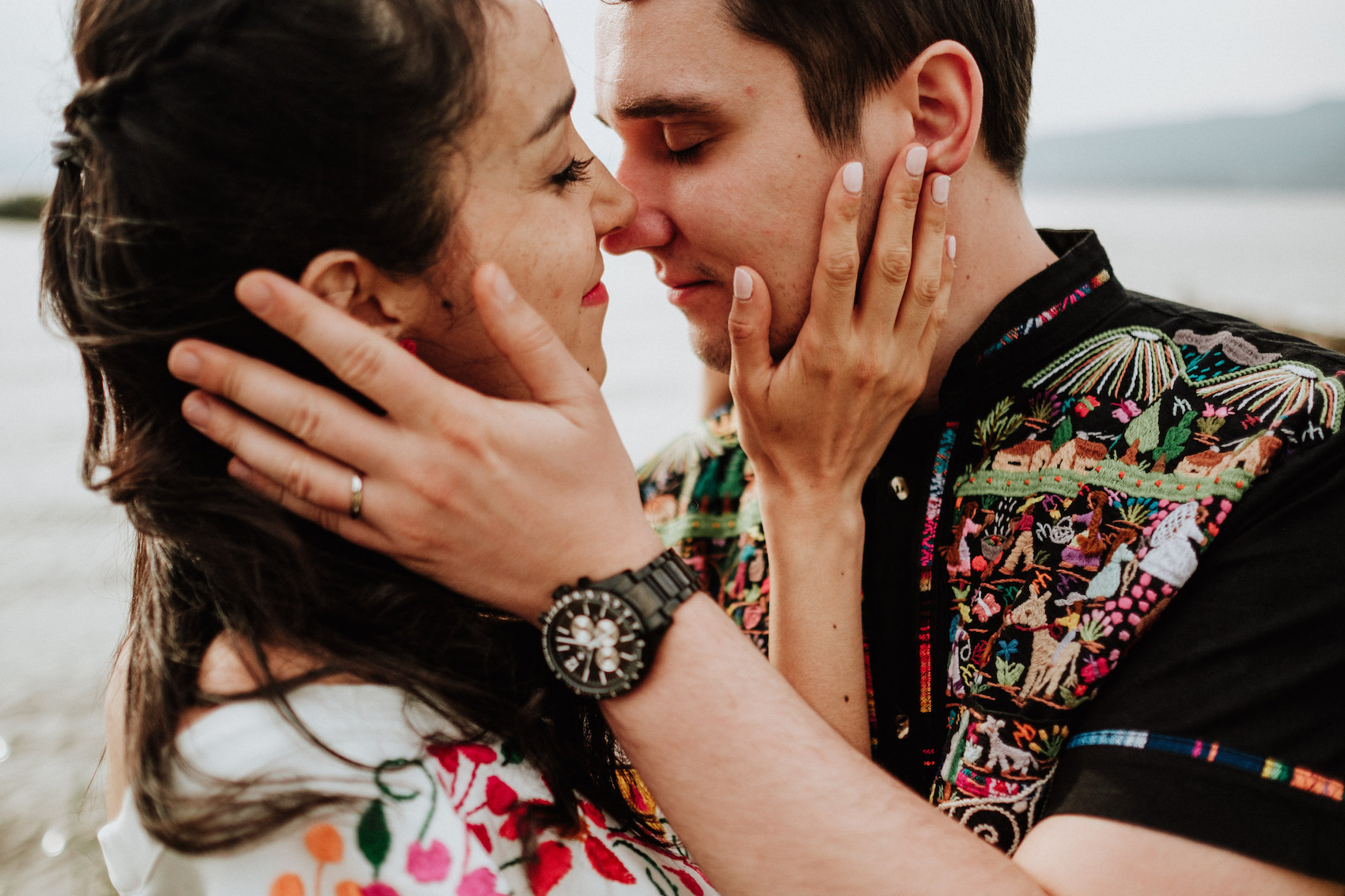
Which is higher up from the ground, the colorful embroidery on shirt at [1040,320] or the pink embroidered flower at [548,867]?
the colorful embroidery on shirt at [1040,320]

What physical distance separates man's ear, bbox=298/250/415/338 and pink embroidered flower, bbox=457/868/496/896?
0.86m

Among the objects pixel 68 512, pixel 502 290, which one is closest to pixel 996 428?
pixel 502 290

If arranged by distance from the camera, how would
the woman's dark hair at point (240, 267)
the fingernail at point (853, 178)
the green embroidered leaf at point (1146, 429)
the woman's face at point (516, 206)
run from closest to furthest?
the woman's dark hair at point (240, 267) < the woman's face at point (516, 206) < the green embroidered leaf at point (1146, 429) < the fingernail at point (853, 178)

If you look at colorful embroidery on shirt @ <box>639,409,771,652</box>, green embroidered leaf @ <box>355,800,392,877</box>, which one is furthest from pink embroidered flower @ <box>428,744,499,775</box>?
colorful embroidery on shirt @ <box>639,409,771,652</box>

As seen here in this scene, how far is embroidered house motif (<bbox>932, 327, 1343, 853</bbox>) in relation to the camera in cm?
157

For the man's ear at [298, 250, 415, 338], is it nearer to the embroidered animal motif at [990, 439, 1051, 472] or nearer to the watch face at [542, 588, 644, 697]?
the watch face at [542, 588, 644, 697]

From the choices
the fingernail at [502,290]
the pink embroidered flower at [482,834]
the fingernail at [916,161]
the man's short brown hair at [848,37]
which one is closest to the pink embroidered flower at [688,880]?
the pink embroidered flower at [482,834]

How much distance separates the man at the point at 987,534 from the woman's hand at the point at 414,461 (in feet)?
0.04

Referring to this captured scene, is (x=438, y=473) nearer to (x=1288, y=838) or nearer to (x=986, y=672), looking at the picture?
(x=986, y=672)

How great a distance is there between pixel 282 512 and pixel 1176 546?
5.01 feet

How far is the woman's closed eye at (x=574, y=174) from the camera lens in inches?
63.5

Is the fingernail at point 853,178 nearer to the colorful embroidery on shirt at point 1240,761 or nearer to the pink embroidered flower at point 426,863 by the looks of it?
the colorful embroidery on shirt at point 1240,761

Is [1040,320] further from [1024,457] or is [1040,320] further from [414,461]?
[414,461]

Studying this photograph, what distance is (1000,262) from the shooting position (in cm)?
211
